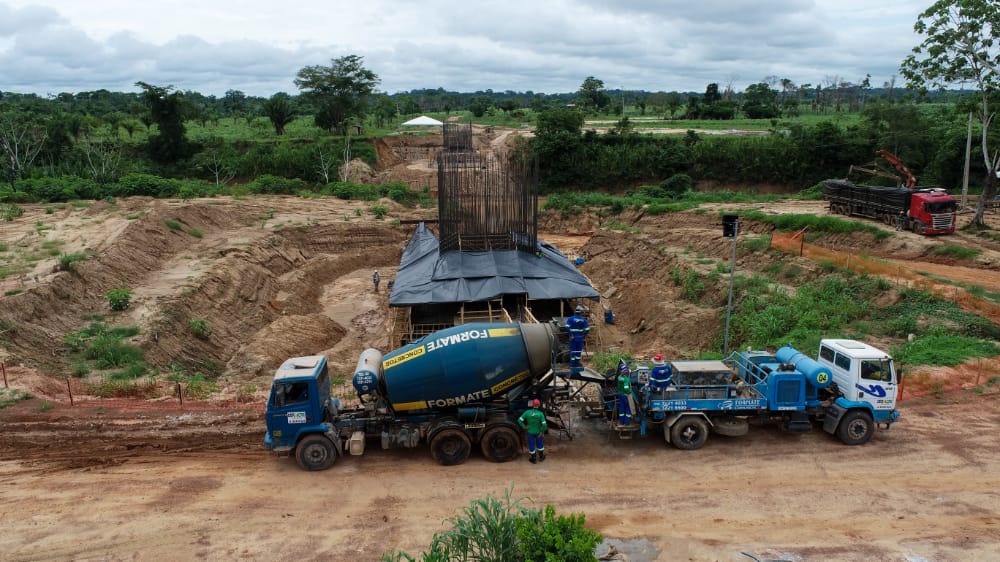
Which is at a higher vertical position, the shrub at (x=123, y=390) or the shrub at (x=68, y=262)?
the shrub at (x=68, y=262)

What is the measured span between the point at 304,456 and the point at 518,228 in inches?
626

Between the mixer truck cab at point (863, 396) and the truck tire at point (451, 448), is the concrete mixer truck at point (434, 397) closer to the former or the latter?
the truck tire at point (451, 448)

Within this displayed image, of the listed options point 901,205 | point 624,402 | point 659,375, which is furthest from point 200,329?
point 901,205

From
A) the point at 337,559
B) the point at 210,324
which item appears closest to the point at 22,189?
the point at 210,324

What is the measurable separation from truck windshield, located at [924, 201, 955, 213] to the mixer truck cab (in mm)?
19387

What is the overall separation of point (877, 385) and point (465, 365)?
8398 mm

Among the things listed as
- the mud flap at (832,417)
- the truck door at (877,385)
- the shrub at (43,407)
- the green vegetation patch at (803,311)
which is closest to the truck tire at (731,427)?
the mud flap at (832,417)

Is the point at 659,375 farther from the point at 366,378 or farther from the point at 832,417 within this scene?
the point at 366,378

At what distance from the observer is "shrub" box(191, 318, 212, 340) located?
71.2 ft

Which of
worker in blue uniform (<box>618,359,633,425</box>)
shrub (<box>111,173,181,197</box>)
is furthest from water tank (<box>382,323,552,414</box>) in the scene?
shrub (<box>111,173,181,197</box>)

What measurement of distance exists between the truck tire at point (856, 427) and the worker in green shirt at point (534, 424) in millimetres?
6208

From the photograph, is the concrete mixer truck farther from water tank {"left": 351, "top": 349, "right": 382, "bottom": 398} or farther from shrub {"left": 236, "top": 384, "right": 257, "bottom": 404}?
shrub {"left": 236, "top": 384, "right": 257, "bottom": 404}

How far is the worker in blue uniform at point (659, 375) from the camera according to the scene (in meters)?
12.6

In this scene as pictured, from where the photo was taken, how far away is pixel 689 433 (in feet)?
42.4
